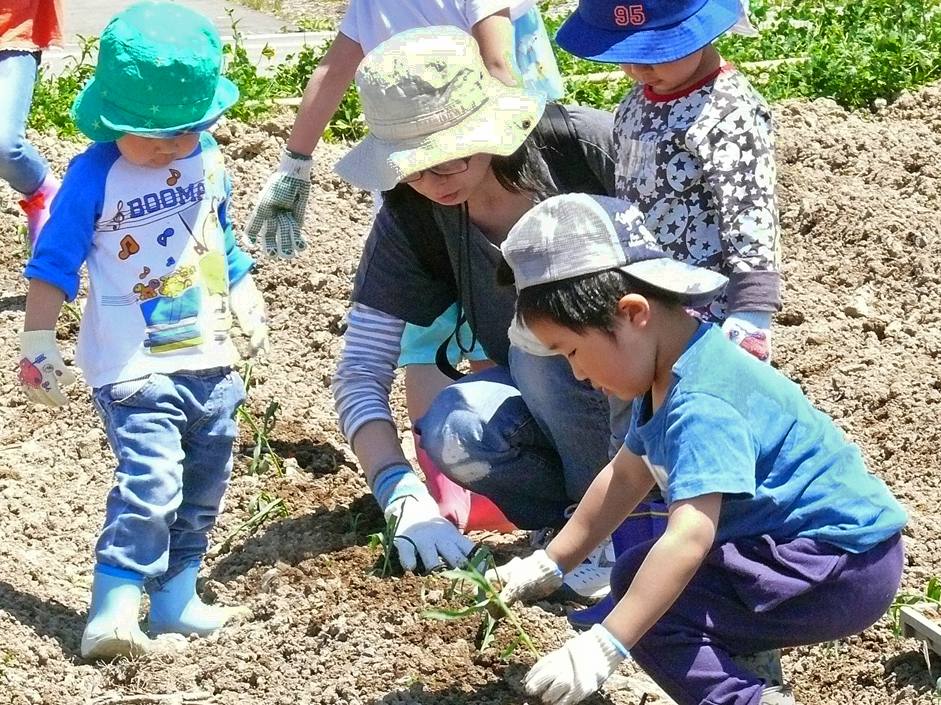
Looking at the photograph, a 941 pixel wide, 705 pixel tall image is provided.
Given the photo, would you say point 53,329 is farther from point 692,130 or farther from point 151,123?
point 692,130

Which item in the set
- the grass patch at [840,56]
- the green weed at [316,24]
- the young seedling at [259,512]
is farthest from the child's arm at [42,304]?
the green weed at [316,24]

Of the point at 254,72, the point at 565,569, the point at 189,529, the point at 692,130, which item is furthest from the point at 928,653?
the point at 254,72

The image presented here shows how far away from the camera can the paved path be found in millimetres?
6992

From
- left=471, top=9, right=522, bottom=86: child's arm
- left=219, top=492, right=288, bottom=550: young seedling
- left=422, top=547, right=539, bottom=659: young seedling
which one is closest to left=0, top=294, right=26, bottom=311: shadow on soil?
left=219, top=492, right=288, bottom=550: young seedling

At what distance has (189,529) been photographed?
3.26 meters

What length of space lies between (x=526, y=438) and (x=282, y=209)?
0.92m

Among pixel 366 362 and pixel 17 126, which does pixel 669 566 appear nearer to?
pixel 366 362

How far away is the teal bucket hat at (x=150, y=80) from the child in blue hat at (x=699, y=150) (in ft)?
2.70

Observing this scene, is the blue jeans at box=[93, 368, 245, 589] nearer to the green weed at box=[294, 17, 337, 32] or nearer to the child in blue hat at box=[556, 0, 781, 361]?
the child in blue hat at box=[556, 0, 781, 361]

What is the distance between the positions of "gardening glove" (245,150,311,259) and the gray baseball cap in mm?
1466

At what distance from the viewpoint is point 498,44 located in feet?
12.5

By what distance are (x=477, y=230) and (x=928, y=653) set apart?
50.8 inches

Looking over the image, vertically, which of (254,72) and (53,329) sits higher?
(53,329)

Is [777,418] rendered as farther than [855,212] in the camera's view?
No
